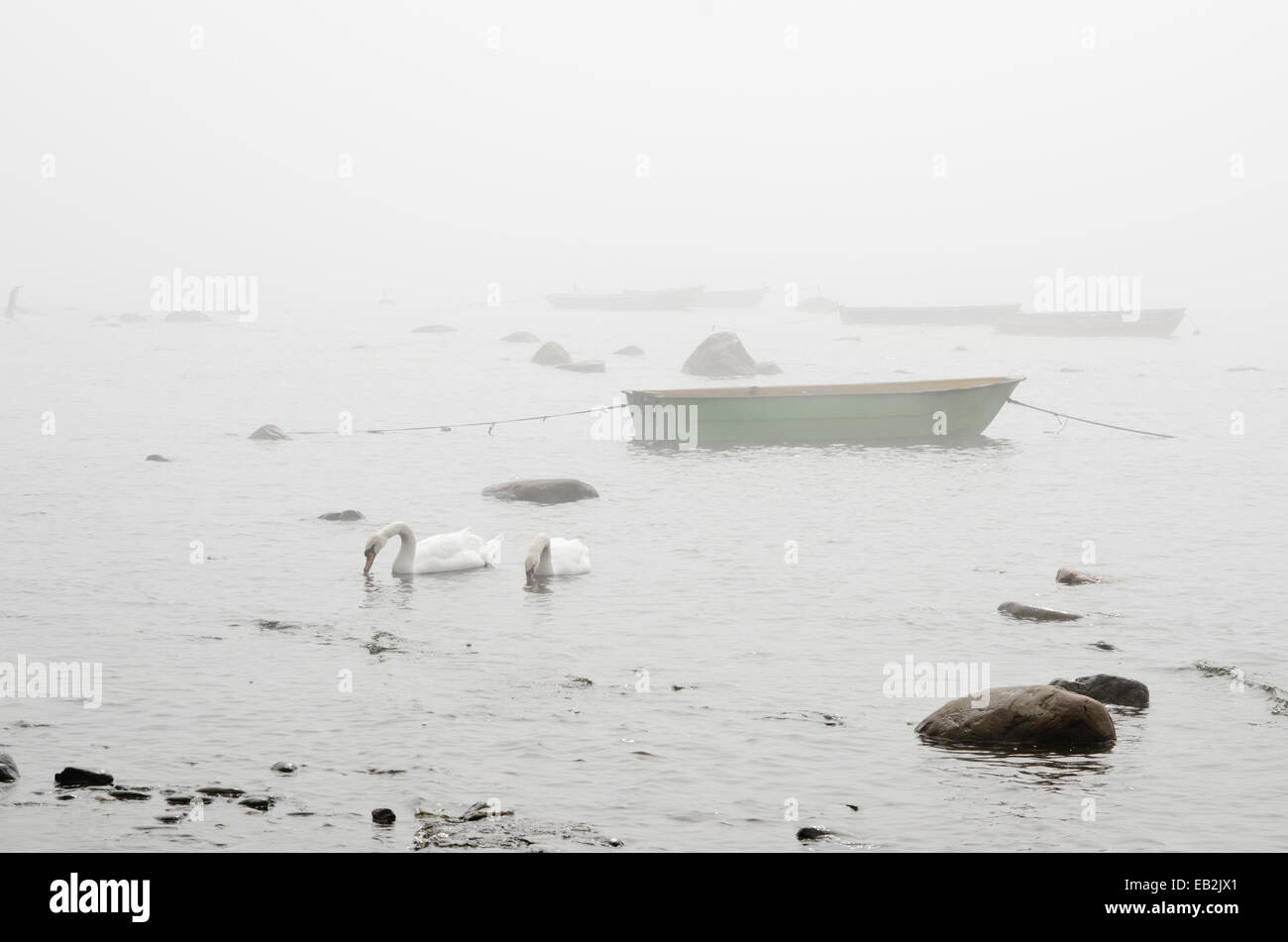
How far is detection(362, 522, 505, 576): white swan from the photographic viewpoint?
21.5m

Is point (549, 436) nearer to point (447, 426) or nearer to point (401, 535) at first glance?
point (447, 426)

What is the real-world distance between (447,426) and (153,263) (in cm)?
13587

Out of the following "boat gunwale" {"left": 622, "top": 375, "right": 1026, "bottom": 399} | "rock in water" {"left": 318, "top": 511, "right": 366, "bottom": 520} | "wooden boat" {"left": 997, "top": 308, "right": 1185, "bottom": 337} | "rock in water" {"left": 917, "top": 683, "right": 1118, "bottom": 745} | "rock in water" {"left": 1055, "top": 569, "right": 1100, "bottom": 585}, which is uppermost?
"wooden boat" {"left": 997, "top": 308, "right": 1185, "bottom": 337}

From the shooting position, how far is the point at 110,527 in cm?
2550

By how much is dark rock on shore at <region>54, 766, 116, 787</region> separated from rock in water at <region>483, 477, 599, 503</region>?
16.1 meters

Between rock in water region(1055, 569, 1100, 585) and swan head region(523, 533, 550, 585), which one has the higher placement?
swan head region(523, 533, 550, 585)

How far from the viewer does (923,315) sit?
86.0m

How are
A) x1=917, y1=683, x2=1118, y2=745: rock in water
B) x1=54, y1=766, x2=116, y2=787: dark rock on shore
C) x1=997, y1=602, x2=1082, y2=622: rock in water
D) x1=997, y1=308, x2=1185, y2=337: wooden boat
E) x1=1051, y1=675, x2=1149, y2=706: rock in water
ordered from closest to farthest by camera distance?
1. x1=54, y1=766, x2=116, y2=787: dark rock on shore
2. x1=917, y1=683, x2=1118, y2=745: rock in water
3. x1=1051, y1=675, x2=1149, y2=706: rock in water
4. x1=997, y1=602, x2=1082, y2=622: rock in water
5. x1=997, y1=308, x2=1185, y2=337: wooden boat

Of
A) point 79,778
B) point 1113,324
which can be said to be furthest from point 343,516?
point 1113,324

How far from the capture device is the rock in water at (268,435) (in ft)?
123
